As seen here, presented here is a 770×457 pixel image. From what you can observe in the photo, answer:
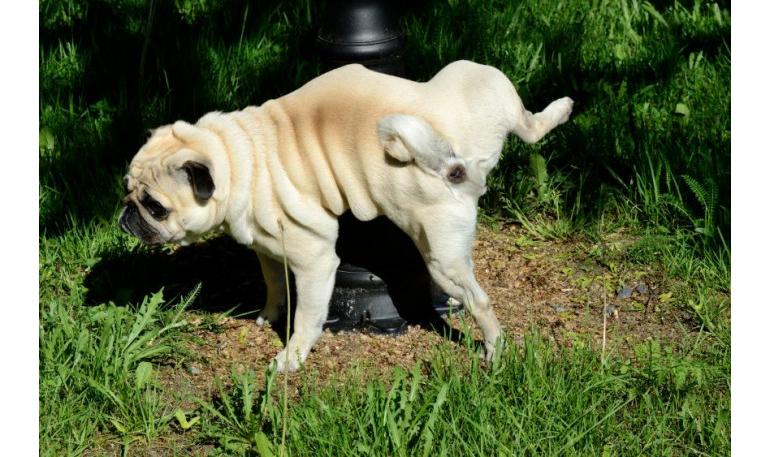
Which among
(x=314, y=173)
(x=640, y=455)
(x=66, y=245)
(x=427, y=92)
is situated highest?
(x=427, y=92)

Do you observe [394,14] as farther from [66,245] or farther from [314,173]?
[66,245]

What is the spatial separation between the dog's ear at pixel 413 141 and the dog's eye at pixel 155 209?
0.94 m

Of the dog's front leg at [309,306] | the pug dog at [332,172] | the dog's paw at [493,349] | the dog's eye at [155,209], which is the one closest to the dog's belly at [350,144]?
the pug dog at [332,172]

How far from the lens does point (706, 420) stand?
3.68m

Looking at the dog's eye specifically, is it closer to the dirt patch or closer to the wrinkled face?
the wrinkled face

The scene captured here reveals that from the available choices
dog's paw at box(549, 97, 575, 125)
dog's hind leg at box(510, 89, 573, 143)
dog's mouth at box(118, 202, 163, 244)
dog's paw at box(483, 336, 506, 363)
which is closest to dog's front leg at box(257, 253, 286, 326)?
dog's mouth at box(118, 202, 163, 244)

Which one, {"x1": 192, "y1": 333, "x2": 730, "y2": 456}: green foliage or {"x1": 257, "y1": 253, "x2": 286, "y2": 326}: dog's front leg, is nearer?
{"x1": 192, "y1": 333, "x2": 730, "y2": 456}: green foliage

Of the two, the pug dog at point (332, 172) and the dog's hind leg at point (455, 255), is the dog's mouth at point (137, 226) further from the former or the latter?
the dog's hind leg at point (455, 255)

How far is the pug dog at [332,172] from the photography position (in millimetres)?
3842

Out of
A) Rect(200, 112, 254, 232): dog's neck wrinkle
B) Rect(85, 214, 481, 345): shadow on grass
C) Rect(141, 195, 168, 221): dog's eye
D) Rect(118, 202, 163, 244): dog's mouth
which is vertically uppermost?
Rect(200, 112, 254, 232): dog's neck wrinkle

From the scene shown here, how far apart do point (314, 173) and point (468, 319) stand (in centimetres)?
109

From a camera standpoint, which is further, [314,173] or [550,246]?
[550,246]

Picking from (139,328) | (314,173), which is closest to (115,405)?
(139,328)

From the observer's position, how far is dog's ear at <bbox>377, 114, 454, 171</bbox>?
3705 mm
